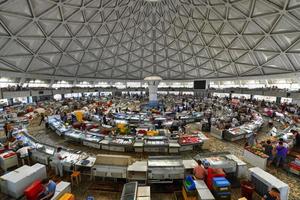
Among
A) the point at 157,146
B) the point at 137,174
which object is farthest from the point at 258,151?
the point at 137,174

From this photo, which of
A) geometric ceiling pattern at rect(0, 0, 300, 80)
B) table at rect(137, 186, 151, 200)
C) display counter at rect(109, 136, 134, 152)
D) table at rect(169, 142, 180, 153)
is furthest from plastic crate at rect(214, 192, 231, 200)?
geometric ceiling pattern at rect(0, 0, 300, 80)

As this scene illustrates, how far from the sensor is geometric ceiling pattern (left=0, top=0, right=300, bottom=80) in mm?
22062

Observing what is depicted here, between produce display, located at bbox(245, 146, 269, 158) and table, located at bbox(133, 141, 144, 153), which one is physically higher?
produce display, located at bbox(245, 146, 269, 158)

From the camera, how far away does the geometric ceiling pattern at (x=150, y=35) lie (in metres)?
22.1

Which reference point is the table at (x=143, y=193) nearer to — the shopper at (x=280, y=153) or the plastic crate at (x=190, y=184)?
the plastic crate at (x=190, y=184)

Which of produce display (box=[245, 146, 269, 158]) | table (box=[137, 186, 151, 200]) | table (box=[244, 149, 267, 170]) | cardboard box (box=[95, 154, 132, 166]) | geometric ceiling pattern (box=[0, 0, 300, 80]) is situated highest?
geometric ceiling pattern (box=[0, 0, 300, 80])

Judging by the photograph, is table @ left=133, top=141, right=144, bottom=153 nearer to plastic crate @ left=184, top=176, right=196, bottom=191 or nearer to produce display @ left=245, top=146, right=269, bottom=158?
plastic crate @ left=184, top=176, right=196, bottom=191

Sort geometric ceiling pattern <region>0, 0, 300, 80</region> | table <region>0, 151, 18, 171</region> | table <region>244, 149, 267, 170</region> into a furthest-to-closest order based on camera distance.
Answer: geometric ceiling pattern <region>0, 0, 300, 80</region>
table <region>244, 149, 267, 170</region>
table <region>0, 151, 18, 171</region>

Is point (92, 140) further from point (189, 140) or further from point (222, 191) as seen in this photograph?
point (222, 191)

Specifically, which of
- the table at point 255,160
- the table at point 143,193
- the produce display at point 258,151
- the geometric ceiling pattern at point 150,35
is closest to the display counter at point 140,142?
the table at point 255,160

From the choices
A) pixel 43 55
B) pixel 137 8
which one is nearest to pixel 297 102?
pixel 137 8

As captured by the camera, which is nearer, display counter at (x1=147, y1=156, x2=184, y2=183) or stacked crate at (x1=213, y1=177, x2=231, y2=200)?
stacked crate at (x1=213, y1=177, x2=231, y2=200)

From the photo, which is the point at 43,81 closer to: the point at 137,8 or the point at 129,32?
the point at 129,32

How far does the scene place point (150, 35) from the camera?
4075 centimetres
